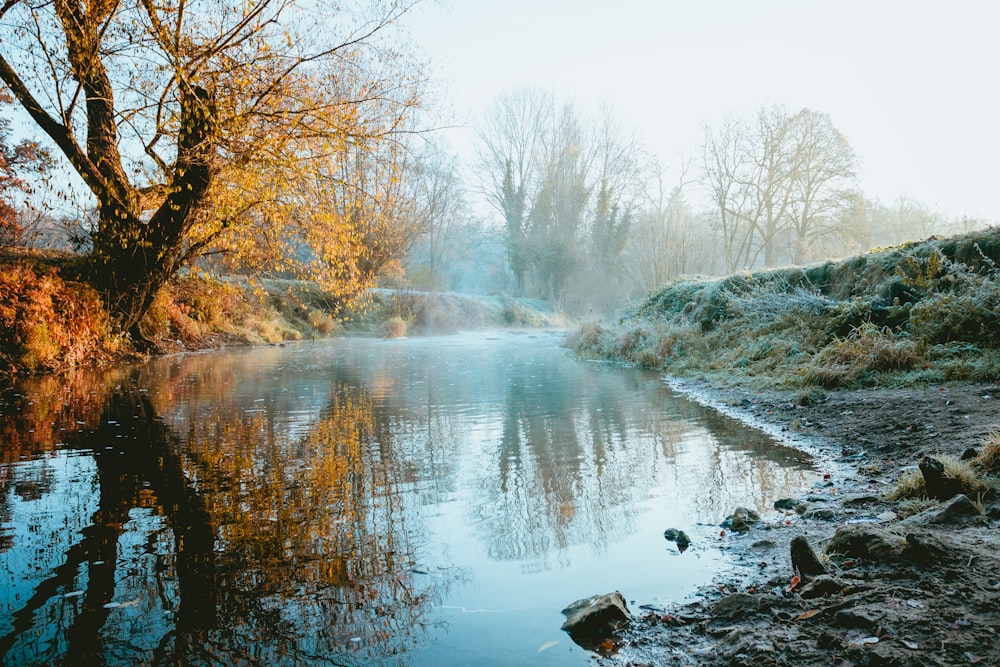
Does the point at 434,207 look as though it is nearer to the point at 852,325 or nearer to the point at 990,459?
the point at 852,325

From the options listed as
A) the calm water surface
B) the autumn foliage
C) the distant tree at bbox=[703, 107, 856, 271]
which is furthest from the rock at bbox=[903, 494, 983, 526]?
the distant tree at bbox=[703, 107, 856, 271]

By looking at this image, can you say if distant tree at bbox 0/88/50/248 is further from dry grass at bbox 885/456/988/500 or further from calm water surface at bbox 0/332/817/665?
dry grass at bbox 885/456/988/500

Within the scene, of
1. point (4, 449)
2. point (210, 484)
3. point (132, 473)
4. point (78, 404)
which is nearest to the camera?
point (210, 484)

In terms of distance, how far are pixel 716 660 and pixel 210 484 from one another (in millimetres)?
3843

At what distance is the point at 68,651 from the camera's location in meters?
2.38

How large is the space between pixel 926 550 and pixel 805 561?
480 millimetres

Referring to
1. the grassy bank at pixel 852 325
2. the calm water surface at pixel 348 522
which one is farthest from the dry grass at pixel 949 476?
the grassy bank at pixel 852 325

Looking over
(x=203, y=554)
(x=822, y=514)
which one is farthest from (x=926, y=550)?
(x=203, y=554)

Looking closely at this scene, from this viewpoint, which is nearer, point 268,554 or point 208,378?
point 268,554

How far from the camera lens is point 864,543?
2.82 metres

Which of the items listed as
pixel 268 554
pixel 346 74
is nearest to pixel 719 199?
pixel 346 74

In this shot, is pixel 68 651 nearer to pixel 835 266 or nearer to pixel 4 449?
pixel 4 449

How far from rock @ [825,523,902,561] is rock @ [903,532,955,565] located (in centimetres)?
7

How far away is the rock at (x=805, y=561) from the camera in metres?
2.74
